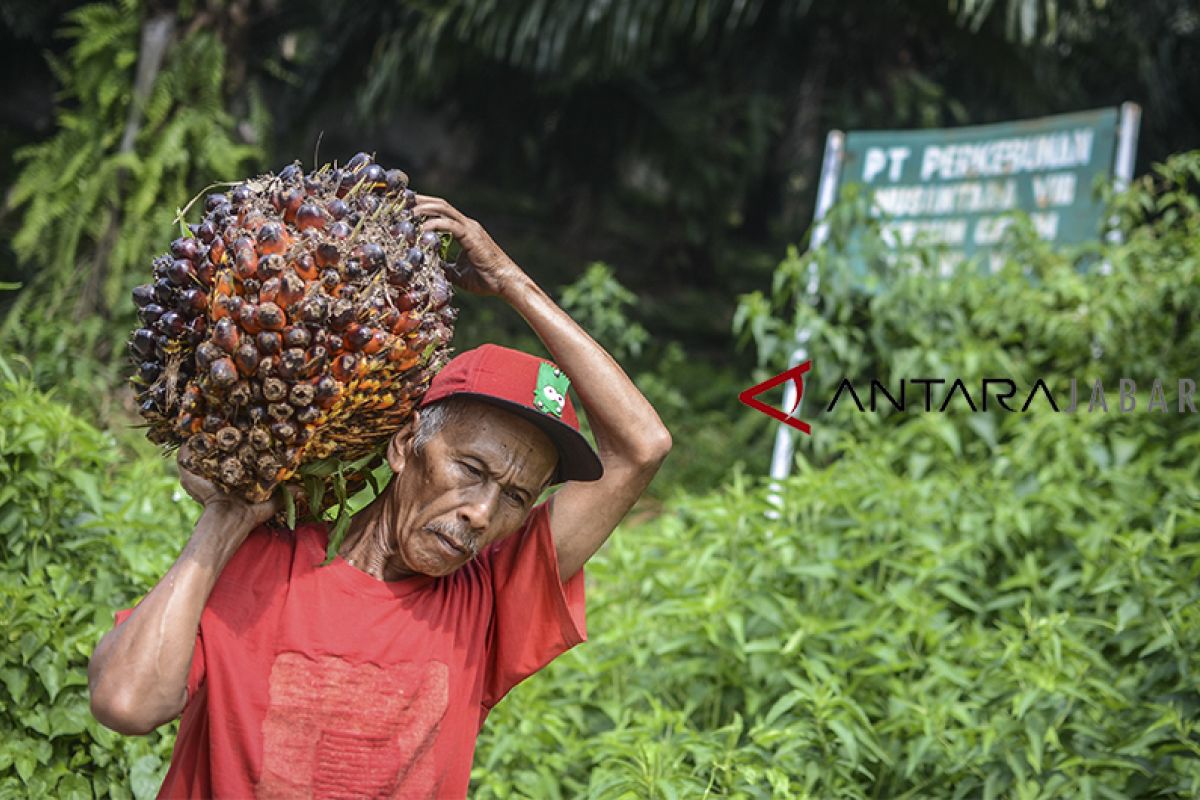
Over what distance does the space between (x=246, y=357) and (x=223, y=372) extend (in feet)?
0.12

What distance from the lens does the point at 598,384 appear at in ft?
7.80

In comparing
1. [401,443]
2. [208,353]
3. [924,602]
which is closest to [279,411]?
[208,353]

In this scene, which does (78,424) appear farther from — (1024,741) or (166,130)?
(166,130)

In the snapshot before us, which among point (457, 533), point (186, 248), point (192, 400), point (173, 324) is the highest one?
point (186, 248)

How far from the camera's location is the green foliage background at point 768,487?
3.32 m

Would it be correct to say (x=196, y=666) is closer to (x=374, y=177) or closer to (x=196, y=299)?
(x=196, y=299)

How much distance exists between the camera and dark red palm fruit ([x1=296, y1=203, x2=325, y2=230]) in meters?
2.04

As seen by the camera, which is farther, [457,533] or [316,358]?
[457,533]

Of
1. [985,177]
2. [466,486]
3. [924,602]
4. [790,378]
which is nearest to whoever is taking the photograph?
[466,486]

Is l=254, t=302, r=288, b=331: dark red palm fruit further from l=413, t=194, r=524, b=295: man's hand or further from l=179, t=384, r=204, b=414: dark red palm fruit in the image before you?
l=413, t=194, r=524, b=295: man's hand

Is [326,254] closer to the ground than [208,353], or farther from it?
farther from it

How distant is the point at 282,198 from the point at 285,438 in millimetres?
356

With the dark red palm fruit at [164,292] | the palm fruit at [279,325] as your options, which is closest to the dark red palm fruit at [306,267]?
the palm fruit at [279,325]

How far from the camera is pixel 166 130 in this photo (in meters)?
6.46
